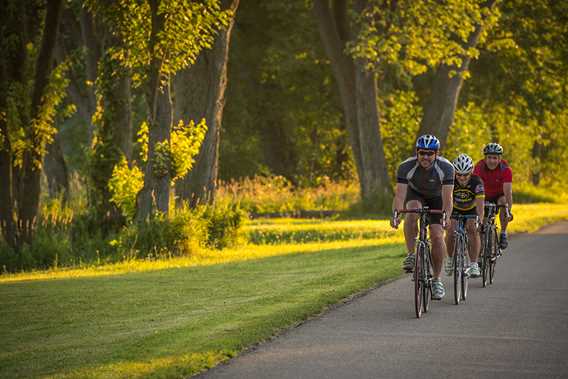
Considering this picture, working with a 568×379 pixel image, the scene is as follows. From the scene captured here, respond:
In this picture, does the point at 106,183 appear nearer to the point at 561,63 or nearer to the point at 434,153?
the point at 434,153

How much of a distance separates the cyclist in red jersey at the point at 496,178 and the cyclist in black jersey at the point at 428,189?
362 centimetres

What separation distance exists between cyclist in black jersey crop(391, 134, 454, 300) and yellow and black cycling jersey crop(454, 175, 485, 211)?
2.07m

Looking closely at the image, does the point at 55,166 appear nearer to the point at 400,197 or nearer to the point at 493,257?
the point at 493,257

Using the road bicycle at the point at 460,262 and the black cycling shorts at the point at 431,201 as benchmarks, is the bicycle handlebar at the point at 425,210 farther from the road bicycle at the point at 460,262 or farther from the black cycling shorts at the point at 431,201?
the road bicycle at the point at 460,262

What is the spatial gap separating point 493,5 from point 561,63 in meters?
6.29

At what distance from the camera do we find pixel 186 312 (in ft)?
44.9

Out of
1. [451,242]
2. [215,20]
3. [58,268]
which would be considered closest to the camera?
[451,242]

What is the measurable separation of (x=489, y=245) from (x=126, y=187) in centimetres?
863

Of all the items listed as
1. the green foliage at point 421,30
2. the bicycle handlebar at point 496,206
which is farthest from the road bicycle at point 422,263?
the green foliage at point 421,30

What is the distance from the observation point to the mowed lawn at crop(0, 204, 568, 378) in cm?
1012

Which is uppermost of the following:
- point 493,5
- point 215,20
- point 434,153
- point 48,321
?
point 493,5

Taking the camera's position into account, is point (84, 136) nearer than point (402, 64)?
No

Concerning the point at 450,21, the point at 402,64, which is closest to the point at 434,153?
the point at 450,21

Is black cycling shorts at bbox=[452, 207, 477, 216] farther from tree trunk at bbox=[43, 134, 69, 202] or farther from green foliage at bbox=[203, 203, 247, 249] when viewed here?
tree trunk at bbox=[43, 134, 69, 202]
